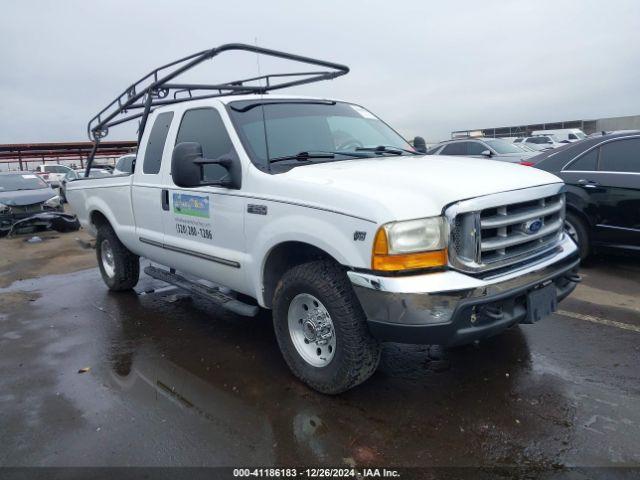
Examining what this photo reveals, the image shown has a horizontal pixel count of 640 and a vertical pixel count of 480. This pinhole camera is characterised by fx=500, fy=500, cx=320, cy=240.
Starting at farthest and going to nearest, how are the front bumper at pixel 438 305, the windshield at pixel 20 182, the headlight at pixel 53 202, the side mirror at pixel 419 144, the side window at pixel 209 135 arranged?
the windshield at pixel 20 182 → the headlight at pixel 53 202 → the side mirror at pixel 419 144 → the side window at pixel 209 135 → the front bumper at pixel 438 305

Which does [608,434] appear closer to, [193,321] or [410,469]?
[410,469]

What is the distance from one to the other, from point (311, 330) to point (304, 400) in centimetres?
47

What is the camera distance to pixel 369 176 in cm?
319

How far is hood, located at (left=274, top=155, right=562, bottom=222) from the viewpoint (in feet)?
9.23

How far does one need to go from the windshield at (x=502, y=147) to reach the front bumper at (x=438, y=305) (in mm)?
10431

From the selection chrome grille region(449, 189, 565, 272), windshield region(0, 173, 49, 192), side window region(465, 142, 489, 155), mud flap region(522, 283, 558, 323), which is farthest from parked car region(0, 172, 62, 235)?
mud flap region(522, 283, 558, 323)

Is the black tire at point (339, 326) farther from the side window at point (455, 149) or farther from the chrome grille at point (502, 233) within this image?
the side window at point (455, 149)

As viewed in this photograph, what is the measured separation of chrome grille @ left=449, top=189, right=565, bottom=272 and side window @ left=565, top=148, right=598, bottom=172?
3.05 meters

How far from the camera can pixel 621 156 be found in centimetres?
592

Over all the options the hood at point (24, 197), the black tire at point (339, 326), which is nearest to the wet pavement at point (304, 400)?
the black tire at point (339, 326)

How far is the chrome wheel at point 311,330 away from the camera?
3309 mm

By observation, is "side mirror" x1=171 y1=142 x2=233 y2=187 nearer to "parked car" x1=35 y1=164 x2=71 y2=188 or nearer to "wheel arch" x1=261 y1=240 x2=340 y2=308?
"wheel arch" x1=261 y1=240 x2=340 y2=308

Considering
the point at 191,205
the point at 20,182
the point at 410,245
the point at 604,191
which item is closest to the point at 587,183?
the point at 604,191

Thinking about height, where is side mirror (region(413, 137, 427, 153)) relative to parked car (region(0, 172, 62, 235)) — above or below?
above
